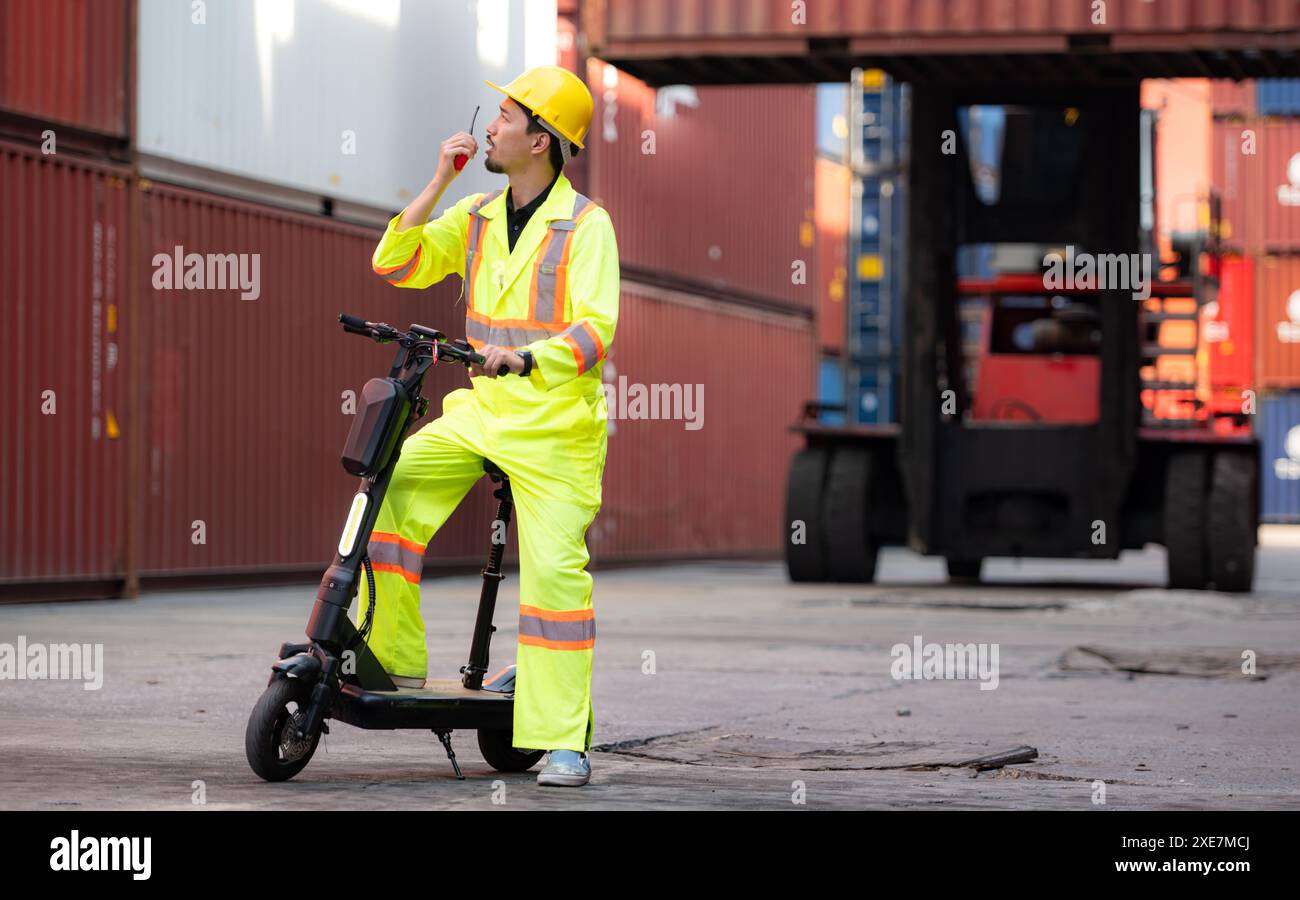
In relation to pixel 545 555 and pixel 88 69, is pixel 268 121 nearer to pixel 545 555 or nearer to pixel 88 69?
pixel 88 69

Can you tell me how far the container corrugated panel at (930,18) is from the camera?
15352 mm

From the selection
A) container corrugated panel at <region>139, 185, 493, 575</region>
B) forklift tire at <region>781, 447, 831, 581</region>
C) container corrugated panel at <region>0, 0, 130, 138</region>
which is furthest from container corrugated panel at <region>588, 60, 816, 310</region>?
container corrugated panel at <region>0, 0, 130, 138</region>

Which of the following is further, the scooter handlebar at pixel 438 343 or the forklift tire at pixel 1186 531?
the forklift tire at pixel 1186 531

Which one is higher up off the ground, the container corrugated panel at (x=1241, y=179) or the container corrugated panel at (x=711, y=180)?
the container corrugated panel at (x=1241, y=179)

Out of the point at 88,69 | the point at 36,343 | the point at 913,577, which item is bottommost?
the point at 913,577

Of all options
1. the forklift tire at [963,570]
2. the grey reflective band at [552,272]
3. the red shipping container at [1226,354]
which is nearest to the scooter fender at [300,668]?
the grey reflective band at [552,272]

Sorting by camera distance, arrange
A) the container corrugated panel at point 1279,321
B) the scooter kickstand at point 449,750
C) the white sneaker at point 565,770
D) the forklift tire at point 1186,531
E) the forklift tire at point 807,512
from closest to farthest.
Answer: the white sneaker at point 565,770 → the scooter kickstand at point 449,750 → the forklift tire at point 1186,531 → the forklift tire at point 807,512 → the container corrugated panel at point 1279,321

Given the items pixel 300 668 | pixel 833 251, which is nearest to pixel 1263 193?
pixel 833 251

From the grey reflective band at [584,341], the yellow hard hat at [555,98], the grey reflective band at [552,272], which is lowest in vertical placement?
the grey reflective band at [584,341]

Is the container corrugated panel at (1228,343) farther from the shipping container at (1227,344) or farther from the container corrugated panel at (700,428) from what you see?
the container corrugated panel at (700,428)

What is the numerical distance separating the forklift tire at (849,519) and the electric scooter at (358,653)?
11.8 metres

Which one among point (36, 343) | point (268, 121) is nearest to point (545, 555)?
point (36, 343)
